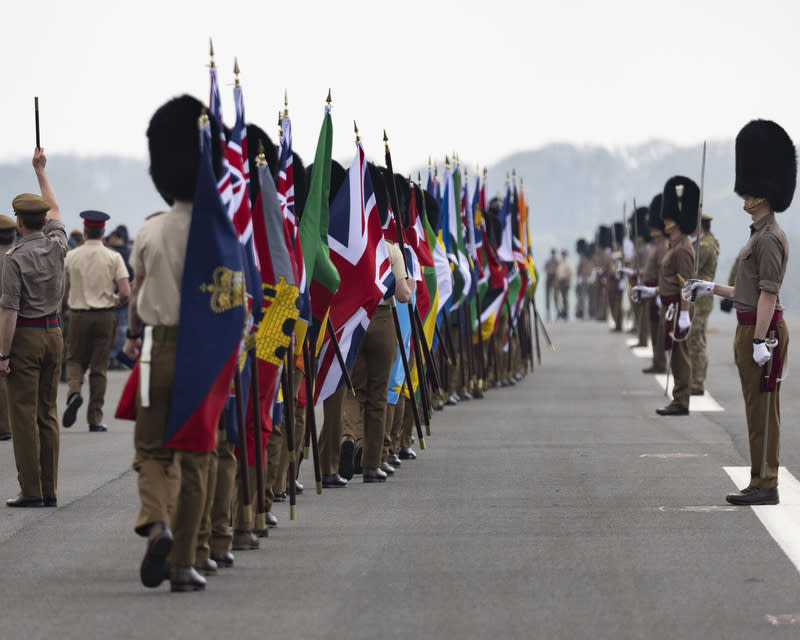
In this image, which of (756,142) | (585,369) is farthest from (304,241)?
(585,369)

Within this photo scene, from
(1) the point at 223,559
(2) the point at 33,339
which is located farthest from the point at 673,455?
(1) the point at 223,559

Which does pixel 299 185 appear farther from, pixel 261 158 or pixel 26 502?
pixel 26 502

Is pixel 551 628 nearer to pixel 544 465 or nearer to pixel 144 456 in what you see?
pixel 144 456

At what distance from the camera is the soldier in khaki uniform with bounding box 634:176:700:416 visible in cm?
1772

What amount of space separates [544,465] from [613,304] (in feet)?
98.3

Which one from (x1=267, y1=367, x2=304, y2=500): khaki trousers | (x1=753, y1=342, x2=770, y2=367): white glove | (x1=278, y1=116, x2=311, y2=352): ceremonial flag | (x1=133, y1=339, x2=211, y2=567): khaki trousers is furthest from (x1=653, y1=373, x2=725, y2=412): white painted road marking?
(x1=133, y1=339, x2=211, y2=567): khaki trousers

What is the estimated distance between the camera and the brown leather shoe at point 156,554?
23.7 ft

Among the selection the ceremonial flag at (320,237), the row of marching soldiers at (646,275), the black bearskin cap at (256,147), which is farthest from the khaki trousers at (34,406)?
the row of marching soldiers at (646,275)

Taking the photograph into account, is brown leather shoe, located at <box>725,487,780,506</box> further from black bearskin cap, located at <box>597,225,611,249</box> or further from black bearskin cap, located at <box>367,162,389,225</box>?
black bearskin cap, located at <box>597,225,611,249</box>

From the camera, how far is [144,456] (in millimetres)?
7410

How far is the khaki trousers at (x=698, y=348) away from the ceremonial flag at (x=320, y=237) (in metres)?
8.76

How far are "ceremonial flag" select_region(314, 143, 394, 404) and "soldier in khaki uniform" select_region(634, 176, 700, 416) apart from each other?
21.7 feet

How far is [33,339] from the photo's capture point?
35.3 feet

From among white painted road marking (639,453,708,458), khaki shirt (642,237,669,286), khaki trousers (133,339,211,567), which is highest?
khaki shirt (642,237,669,286)
